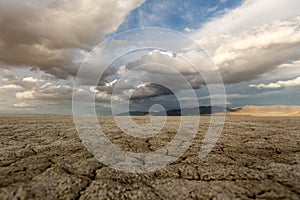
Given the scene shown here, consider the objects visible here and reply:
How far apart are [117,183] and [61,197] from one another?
36.0 inches

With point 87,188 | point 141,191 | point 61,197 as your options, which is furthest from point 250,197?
point 61,197

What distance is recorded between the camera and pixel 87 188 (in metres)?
3.64

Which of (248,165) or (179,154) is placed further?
(179,154)

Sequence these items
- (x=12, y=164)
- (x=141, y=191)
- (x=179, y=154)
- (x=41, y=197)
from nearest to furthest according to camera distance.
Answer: (x=41, y=197) → (x=141, y=191) → (x=12, y=164) → (x=179, y=154)

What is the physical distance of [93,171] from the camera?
4.46 m

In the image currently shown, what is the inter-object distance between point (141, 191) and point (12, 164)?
2877mm

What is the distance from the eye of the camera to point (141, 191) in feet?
11.7

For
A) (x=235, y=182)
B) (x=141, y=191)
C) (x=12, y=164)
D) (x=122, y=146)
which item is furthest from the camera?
(x=122, y=146)

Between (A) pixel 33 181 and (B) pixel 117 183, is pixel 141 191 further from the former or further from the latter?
(A) pixel 33 181

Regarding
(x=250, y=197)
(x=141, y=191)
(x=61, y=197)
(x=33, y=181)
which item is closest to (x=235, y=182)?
(x=250, y=197)

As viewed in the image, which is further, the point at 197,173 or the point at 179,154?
the point at 179,154

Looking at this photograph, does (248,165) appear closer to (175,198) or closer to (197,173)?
(197,173)

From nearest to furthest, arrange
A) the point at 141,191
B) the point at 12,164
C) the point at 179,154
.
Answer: the point at 141,191, the point at 12,164, the point at 179,154

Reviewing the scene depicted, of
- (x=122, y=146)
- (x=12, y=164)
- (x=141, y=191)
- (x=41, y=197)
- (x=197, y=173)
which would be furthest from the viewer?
(x=122, y=146)
